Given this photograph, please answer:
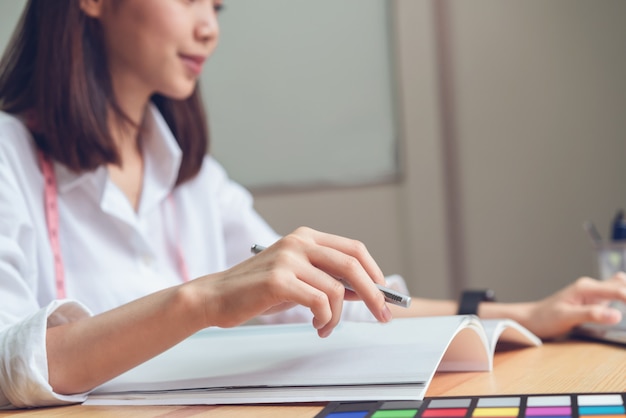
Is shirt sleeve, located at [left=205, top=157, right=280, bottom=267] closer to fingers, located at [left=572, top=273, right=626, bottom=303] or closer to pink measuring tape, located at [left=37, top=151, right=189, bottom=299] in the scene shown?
pink measuring tape, located at [left=37, top=151, right=189, bottom=299]

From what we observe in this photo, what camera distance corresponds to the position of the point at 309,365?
0.60 metres

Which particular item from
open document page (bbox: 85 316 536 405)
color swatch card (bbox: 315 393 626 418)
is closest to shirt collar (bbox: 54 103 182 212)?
open document page (bbox: 85 316 536 405)

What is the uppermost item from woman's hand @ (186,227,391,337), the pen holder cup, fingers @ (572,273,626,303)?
woman's hand @ (186,227,391,337)

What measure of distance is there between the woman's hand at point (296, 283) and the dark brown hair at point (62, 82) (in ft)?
1.47

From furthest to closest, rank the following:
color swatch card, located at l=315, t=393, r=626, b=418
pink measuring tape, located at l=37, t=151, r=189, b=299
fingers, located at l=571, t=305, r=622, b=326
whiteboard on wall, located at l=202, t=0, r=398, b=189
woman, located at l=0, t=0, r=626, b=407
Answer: whiteboard on wall, located at l=202, t=0, r=398, b=189, pink measuring tape, located at l=37, t=151, r=189, b=299, fingers, located at l=571, t=305, r=622, b=326, woman, located at l=0, t=0, r=626, b=407, color swatch card, located at l=315, t=393, r=626, b=418

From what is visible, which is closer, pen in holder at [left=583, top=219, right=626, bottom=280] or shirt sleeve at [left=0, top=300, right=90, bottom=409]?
shirt sleeve at [left=0, top=300, right=90, bottom=409]

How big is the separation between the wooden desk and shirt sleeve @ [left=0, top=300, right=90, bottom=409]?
1cm

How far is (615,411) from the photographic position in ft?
1.52

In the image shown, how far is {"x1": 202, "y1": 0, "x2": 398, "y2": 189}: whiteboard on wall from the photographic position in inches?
68.1

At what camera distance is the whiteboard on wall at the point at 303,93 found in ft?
5.68

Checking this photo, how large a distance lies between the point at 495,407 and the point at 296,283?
0.15 meters

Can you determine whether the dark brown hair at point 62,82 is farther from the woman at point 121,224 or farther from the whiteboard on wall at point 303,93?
the whiteboard on wall at point 303,93

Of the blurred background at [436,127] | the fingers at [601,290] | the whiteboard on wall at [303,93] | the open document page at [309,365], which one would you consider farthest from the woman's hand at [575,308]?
the whiteboard on wall at [303,93]

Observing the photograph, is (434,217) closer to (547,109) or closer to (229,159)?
(547,109)
